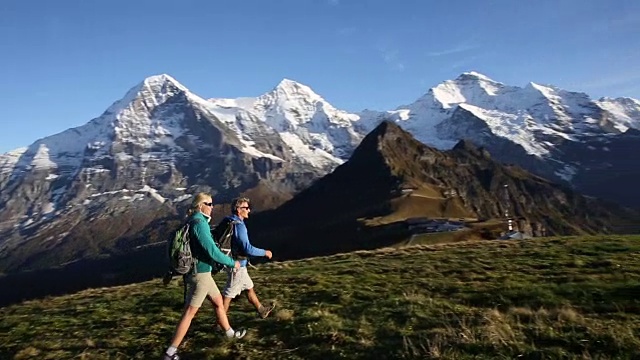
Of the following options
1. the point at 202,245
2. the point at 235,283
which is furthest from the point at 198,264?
the point at 235,283

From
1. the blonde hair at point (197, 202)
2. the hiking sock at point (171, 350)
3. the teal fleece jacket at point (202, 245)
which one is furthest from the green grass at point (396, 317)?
the blonde hair at point (197, 202)

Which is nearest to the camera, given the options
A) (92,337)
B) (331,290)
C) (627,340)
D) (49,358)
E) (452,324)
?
(627,340)

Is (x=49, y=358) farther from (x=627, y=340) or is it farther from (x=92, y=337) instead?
(x=627, y=340)

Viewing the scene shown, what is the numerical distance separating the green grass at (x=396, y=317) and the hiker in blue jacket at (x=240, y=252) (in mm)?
872

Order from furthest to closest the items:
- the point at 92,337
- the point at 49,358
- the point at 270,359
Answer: the point at 92,337, the point at 49,358, the point at 270,359

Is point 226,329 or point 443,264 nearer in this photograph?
point 226,329

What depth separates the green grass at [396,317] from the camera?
437 inches

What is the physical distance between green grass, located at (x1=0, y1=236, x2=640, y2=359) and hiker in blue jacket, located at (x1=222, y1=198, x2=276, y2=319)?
0.87 m

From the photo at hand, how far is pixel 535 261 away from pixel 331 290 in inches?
370

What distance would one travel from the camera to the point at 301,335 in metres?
13.0

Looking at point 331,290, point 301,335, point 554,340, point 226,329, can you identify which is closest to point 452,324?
point 554,340

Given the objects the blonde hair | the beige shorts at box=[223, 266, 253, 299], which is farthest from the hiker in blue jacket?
the blonde hair

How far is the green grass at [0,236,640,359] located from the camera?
36.4 feet

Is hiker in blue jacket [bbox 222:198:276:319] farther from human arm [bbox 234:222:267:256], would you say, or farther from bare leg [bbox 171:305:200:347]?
bare leg [bbox 171:305:200:347]
